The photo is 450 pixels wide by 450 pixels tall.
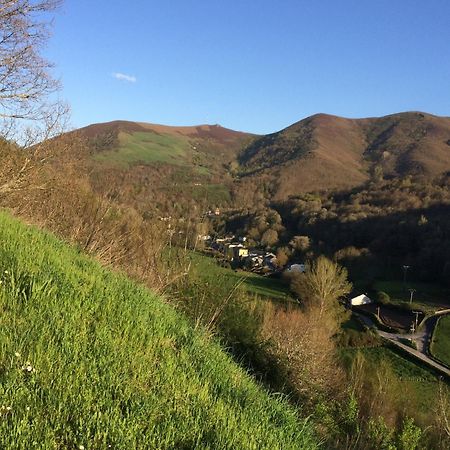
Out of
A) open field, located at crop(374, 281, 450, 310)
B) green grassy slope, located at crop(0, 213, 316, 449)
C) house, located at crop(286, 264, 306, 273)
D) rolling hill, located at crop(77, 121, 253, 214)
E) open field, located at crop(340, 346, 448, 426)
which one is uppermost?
rolling hill, located at crop(77, 121, 253, 214)

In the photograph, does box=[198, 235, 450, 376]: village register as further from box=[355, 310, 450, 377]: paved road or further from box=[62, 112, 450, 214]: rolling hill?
box=[62, 112, 450, 214]: rolling hill

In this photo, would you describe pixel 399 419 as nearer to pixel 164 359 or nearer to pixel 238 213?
pixel 164 359

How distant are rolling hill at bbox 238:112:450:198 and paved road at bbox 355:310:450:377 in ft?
226

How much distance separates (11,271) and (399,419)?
17.1 metres

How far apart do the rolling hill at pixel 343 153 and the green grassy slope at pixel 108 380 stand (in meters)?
108

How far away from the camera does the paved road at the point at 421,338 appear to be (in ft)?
108

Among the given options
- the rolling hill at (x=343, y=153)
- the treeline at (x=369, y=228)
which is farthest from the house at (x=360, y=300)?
the rolling hill at (x=343, y=153)

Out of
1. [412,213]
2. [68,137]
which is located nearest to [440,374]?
[68,137]

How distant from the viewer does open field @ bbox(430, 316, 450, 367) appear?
114ft

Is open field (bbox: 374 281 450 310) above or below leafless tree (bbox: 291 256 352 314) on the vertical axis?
below

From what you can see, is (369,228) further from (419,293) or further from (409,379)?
(409,379)

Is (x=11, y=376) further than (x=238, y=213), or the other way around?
(x=238, y=213)

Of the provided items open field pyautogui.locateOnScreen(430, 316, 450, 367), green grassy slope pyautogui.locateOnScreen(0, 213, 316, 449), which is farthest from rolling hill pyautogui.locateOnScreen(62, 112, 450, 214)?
green grassy slope pyautogui.locateOnScreen(0, 213, 316, 449)

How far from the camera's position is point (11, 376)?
7.81 ft
